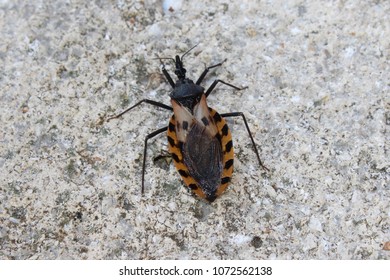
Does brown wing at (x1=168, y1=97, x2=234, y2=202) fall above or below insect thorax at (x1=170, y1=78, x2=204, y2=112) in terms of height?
below

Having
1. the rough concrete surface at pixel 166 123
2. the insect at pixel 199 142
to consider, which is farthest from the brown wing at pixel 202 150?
the rough concrete surface at pixel 166 123

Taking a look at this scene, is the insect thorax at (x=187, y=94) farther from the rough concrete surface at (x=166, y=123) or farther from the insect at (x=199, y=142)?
the rough concrete surface at (x=166, y=123)

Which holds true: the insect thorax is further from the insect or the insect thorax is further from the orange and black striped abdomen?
the orange and black striped abdomen

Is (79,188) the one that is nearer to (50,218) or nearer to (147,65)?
(50,218)

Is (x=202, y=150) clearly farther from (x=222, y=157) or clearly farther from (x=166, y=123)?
(x=166, y=123)

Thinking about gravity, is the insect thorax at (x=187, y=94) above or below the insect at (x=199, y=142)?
above

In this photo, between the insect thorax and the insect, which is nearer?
the insect

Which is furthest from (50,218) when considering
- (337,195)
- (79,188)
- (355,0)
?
(355,0)

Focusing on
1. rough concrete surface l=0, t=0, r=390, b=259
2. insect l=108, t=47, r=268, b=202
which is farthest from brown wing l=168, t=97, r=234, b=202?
rough concrete surface l=0, t=0, r=390, b=259

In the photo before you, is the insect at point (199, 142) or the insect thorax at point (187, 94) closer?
the insect at point (199, 142)
